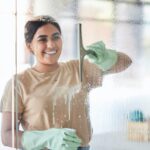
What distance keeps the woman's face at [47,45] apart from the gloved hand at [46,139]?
277 millimetres

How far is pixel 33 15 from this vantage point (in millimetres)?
1115

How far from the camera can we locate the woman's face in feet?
3.68

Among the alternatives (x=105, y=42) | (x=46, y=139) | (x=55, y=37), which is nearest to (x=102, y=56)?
(x=105, y=42)

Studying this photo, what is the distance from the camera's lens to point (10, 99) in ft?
3.60

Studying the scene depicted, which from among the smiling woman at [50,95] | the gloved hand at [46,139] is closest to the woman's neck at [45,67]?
the smiling woman at [50,95]

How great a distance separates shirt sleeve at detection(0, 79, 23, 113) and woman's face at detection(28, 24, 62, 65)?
0.15 metres

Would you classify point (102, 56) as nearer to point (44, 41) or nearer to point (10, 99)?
point (44, 41)

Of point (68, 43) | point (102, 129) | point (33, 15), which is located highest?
point (33, 15)

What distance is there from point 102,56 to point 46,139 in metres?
0.41

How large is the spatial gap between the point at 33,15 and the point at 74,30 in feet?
0.58

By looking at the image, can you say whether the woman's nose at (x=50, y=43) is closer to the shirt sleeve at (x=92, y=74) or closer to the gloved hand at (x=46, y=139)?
the shirt sleeve at (x=92, y=74)

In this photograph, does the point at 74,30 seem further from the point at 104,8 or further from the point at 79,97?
the point at 79,97

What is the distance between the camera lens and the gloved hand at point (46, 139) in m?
1.09

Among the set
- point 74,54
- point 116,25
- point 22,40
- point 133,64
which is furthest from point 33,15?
point 133,64
